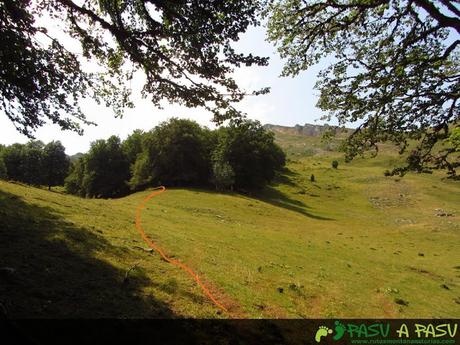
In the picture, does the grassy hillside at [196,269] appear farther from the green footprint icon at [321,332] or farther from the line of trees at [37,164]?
the line of trees at [37,164]

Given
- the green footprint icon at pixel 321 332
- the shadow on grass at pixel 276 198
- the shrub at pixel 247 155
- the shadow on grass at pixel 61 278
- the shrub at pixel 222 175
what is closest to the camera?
the shadow on grass at pixel 61 278

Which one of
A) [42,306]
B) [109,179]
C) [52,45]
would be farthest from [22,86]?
[109,179]

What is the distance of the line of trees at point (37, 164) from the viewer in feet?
313

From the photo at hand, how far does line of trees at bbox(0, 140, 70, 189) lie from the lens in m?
95.2

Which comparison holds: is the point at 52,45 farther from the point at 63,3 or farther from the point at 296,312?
the point at 296,312

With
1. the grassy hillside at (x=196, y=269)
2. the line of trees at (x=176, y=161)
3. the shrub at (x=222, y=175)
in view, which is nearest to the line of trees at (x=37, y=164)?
the line of trees at (x=176, y=161)

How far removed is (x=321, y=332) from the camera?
11.9m

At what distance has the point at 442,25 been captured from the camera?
12.1 metres

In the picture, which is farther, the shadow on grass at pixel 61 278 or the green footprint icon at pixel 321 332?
the green footprint icon at pixel 321 332

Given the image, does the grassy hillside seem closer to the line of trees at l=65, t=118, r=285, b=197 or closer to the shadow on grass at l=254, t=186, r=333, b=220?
the shadow on grass at l=254, t=186, r=333, b=220

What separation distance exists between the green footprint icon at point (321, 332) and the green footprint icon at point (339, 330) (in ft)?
0.81

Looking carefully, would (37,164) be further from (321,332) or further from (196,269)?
(321,332)

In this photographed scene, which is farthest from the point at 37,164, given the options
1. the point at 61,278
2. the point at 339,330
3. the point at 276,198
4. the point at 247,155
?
the point at 339,330

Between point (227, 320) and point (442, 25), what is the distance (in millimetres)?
12005
